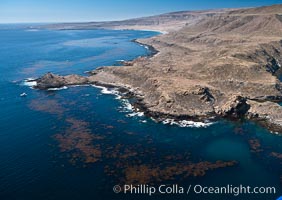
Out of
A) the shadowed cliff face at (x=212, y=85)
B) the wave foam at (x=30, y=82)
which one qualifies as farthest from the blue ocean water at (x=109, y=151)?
the wave foam at (x=30, y=82)

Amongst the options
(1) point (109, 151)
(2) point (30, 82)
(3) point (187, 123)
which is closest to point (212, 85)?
(3) point (187, 123)

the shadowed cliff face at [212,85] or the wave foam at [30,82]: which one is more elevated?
the shadowed cliff face at [212,85]

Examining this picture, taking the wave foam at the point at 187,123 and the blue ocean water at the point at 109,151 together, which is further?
the wave foam at the point at 187,123

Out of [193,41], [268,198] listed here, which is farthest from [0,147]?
[193,41]

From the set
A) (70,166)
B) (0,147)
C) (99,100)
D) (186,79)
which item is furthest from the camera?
(186,79)

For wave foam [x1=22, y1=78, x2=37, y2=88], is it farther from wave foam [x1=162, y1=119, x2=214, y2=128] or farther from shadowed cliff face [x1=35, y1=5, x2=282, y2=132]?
wave foam [x1=162, y1=119, x2=214, y2=128]

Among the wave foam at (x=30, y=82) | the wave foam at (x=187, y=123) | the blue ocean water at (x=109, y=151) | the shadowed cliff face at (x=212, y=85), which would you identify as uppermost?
the shadowed cliff face at (x=212, y=85)

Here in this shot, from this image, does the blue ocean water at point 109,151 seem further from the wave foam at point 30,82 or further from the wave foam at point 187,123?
the wave foam at point 30,82

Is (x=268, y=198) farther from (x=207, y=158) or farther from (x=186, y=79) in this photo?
(x=186, y=79)

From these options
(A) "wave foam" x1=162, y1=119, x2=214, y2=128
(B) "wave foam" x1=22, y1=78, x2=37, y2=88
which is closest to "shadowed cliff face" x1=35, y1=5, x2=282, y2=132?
(A) "wave foam" x1=162, y1=119, x2=214, y2=128
